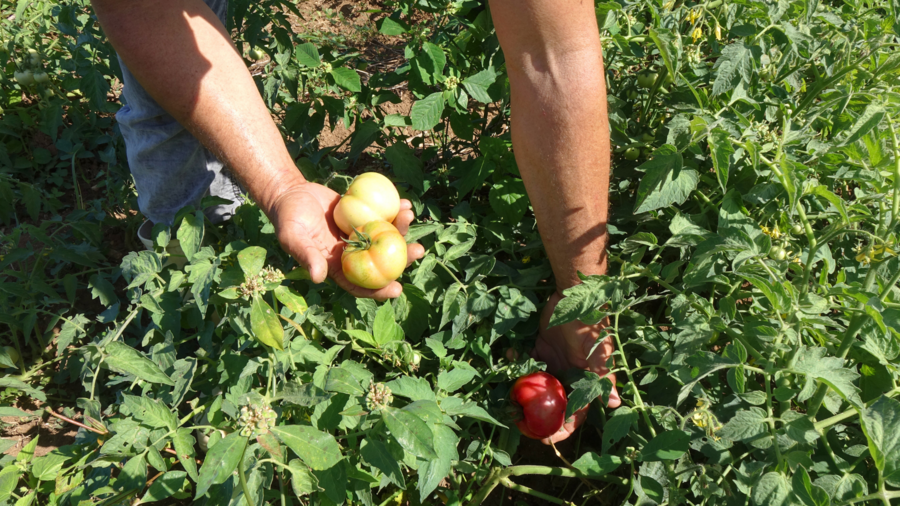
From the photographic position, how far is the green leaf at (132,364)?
4.77ft

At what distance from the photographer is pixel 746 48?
156 cm

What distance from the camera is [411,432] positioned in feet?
3.91

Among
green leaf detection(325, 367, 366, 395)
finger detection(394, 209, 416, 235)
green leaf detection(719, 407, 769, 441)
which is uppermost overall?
finger detection(394, 209, 416, 235)

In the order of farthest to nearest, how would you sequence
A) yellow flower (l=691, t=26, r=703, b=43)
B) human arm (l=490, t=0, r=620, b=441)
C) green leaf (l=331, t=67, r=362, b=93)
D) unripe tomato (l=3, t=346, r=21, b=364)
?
unripe tomato (l=3, t=346, r=21, b=364) < green leaf (l=331, t=67, r=362, b=93) < yellow flower (l=691, t=26, r=703, b=43) < human arm (l=490, t=0, r=620, b=441)

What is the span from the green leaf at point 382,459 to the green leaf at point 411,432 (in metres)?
0.09

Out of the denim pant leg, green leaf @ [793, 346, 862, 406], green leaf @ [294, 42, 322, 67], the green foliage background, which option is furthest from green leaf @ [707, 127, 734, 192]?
the denim pant leg

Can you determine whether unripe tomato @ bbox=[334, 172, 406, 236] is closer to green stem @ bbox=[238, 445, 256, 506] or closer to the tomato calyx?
the tomato calyx

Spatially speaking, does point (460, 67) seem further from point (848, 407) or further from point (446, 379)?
point (848, 407)

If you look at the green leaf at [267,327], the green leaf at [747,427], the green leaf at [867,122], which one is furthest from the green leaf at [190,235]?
the green leaf at [867,122]

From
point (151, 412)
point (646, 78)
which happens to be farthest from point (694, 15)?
point (151, 412)

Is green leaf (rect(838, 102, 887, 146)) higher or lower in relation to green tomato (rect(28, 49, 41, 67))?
lower

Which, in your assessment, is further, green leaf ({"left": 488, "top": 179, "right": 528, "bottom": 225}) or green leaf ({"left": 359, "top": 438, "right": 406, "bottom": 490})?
green leaf ({"left": 488, "top": 179, "right": 528, "bottom": 225})

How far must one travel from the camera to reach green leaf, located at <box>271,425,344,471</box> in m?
1.18

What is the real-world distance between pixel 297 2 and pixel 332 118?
1976 millimetres
